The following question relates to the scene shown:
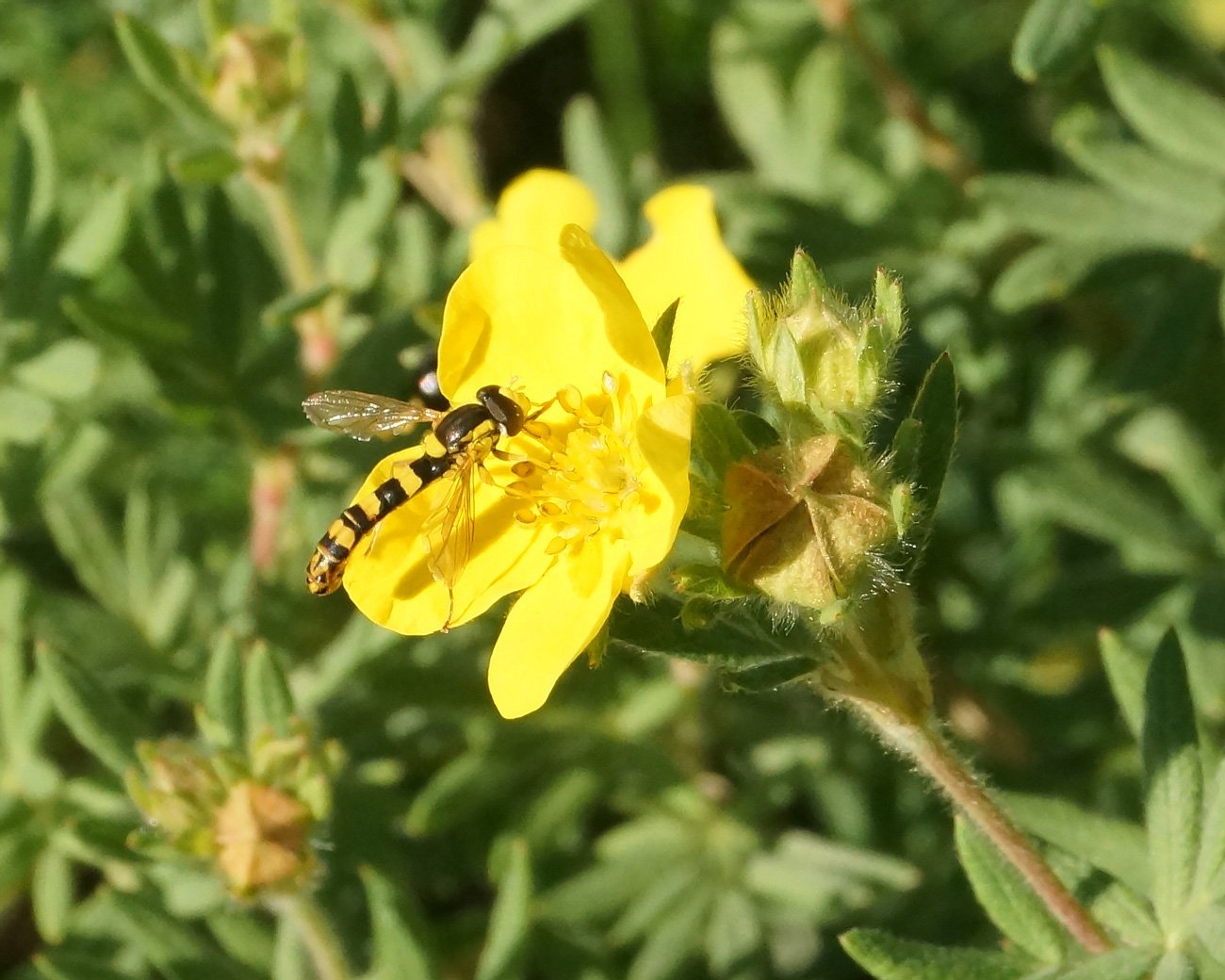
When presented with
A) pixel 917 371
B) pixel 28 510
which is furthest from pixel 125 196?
pixel 917 371

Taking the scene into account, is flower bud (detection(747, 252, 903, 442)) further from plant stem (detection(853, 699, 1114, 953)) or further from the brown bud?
the brown bud

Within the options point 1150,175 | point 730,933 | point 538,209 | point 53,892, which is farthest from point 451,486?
point 1150,175

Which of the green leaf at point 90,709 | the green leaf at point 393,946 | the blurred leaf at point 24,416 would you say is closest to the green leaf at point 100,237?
the blurred leaf at point 24,416

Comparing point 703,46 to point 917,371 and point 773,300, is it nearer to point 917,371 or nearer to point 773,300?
point 917,371

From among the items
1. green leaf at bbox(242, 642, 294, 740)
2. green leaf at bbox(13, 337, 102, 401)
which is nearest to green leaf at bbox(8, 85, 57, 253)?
green leaf at bbox(13, 337, 102, 401)

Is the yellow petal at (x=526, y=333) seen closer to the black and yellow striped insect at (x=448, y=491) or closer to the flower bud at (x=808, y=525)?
the black and yellow striped insect at (x=448, y=491)
